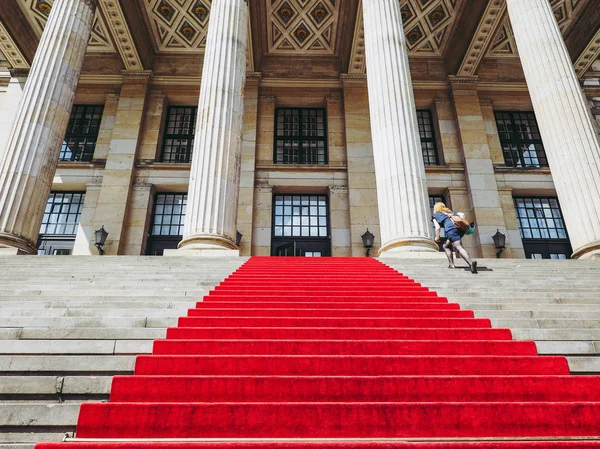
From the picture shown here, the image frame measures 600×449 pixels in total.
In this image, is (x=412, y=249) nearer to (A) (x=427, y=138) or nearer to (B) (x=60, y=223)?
(A) (x=427, y=138)

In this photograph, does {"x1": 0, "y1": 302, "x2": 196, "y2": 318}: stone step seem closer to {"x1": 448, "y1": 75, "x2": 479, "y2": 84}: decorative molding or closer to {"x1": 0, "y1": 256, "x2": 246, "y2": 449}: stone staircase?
{"x1": 0, "y1": 256, "x2": 246, "y2": 449}: stone staircase

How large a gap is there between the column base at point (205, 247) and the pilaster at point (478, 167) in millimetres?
10675

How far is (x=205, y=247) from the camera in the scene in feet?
30.7

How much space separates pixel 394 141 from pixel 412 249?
10.1 feet

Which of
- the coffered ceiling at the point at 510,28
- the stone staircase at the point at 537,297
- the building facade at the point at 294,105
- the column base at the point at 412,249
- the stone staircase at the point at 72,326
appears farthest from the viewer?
the coffered ceiling at the point at 510,28

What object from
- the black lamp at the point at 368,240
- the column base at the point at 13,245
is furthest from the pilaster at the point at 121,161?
the black lamp at the point at 368,240

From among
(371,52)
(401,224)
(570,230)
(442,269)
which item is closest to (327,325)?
(442,269)

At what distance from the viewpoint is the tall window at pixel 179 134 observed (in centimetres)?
1834

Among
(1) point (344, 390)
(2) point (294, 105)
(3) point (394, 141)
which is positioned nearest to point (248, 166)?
(2) point (294, 105)

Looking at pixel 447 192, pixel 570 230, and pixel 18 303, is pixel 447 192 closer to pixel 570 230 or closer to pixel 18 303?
pixel 570 230

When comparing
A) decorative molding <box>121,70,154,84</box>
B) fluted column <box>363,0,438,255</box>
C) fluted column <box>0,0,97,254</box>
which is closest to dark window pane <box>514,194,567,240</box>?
fluted column <box>363,0,438,255</box>

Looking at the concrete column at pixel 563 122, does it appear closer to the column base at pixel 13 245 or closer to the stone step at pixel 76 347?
the stone step at pixel 76 347

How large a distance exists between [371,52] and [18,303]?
11.0m

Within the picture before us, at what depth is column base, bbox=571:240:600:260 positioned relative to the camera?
9188mm
